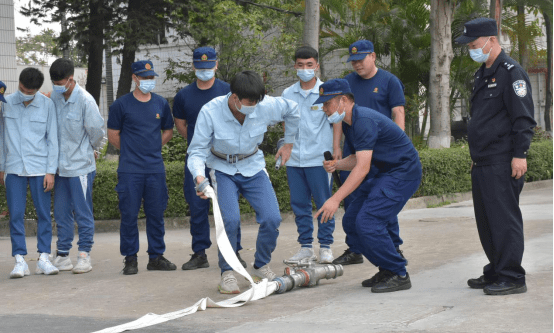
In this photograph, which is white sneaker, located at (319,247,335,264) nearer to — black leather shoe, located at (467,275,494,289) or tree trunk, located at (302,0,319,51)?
black leather shoe, located at (467,275,494,289)

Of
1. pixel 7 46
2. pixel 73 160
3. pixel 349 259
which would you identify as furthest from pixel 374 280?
pixel 7 46

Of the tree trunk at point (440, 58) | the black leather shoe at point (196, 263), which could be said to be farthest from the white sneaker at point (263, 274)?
the tree trunk at point (440, 58)

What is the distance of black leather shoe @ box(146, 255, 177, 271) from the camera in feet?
25.3

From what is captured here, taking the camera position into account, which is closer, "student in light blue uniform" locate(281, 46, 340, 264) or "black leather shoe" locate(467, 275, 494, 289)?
"black leather shoe" locate(467, 275, 494, 289)

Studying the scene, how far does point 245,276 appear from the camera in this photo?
5.93 m

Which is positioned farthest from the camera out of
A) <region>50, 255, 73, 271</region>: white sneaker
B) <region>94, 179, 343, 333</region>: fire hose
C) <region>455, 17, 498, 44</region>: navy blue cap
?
<region>50, 255, 73, 271</region>: white sneaker

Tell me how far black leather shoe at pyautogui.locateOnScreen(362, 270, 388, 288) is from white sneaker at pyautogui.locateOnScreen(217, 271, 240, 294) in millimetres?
1003

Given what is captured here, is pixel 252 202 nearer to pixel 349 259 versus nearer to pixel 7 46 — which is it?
pixel 349 259

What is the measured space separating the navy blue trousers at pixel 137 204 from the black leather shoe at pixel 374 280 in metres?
2.29

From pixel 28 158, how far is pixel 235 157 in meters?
2.41

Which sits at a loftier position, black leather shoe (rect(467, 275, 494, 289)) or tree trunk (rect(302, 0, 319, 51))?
tree trunk (rect(302, 0, 319, 51))

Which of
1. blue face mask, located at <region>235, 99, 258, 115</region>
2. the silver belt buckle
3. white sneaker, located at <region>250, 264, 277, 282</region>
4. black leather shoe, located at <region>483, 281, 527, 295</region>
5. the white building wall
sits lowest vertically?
white sneaker, located at <region>250, 264, 277, 282</region>

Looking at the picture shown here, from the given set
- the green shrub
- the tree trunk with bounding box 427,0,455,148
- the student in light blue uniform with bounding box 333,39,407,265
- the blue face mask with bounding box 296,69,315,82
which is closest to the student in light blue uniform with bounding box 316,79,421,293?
the student in light blue uniform with bounding box 333,39,407,265

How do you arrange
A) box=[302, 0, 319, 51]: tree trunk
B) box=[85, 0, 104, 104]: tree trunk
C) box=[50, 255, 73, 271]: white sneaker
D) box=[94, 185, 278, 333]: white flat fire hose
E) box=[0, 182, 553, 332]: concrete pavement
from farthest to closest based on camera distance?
box=[85, 0, 104, 104]: tree trunk, box=[302, 0, 319, 51]: tree trunk, box=[50, 255, 73, 271]: white sneaker, box=[94, 185, 278, 333]: white flat fire hose, box=[0, 182, 553, 332]: concrete pavement
